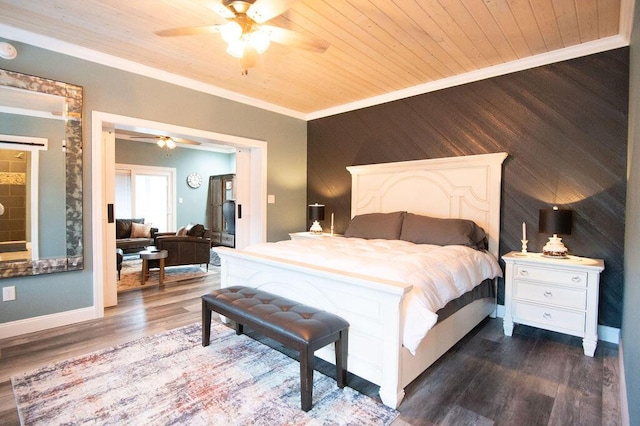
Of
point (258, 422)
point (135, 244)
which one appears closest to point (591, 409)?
point (258, 422)

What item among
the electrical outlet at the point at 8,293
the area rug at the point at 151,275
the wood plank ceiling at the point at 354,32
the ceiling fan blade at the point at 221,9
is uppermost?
the wood plank ceiling at the point at 354,32

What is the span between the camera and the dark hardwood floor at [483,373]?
1764 millimetres

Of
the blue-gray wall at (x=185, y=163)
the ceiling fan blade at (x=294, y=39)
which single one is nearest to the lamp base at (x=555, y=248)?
the ceiling fan blade at (x=294, y=39)

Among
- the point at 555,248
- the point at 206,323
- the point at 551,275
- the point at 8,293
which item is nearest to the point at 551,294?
the point at 551,275

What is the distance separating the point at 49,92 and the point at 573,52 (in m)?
4.75

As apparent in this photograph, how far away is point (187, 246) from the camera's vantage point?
507cm

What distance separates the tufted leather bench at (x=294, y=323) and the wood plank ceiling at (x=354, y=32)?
6.58 feet

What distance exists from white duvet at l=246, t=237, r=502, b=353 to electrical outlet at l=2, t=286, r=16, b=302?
2091mm

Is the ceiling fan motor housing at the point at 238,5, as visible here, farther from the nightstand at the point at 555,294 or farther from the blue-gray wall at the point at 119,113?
the nightstand at the point at 555,294

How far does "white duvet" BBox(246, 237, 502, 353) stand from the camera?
5.94ft

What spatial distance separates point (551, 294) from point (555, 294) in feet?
0.09

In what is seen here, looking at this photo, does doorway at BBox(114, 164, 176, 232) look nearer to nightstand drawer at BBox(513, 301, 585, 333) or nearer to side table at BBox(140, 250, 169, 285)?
side table at BBox(140, 250, 169, 285)

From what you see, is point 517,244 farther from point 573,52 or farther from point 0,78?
point 0,78

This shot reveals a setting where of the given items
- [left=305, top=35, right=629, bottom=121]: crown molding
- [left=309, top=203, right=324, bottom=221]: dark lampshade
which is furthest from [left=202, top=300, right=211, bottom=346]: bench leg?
[left=305, top=35, right=629, bottom=121]: crown molding
